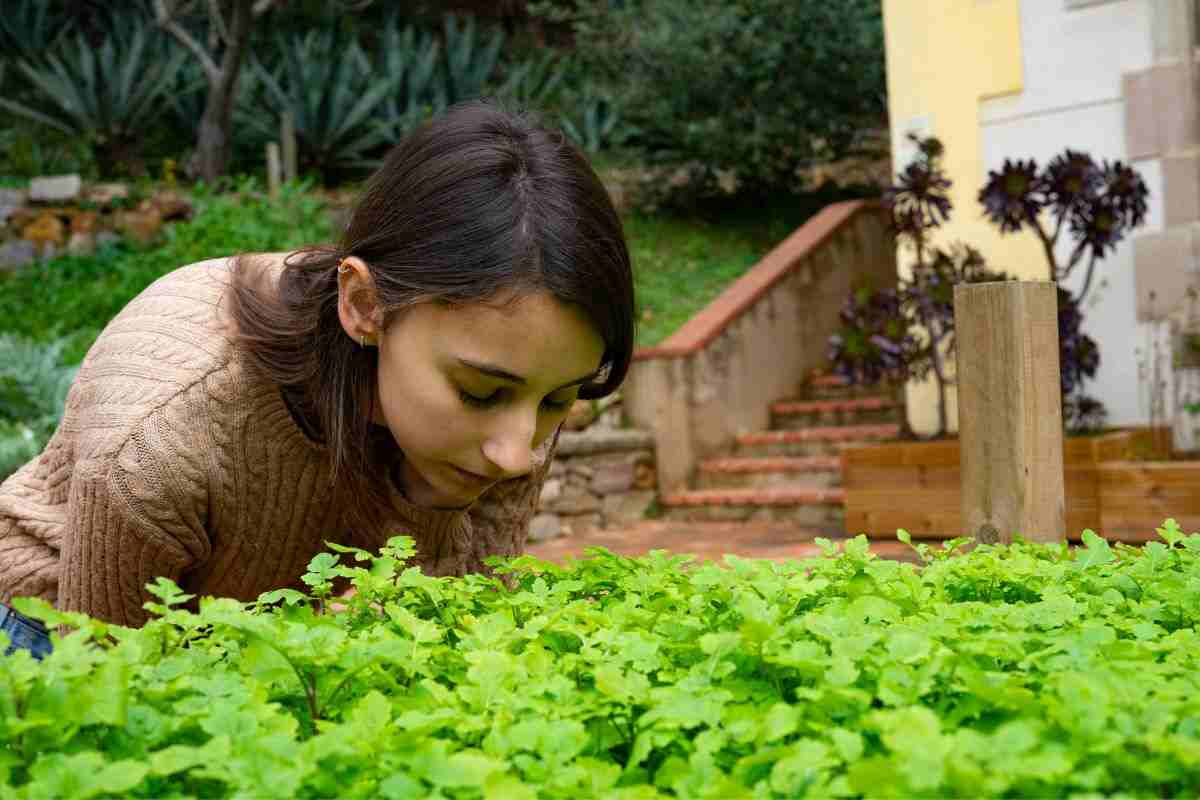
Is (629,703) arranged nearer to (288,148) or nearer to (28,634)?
(28,634)

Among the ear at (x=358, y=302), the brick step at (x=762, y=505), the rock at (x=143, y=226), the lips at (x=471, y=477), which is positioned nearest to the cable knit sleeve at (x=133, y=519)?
the ear at (x=358, y=302)

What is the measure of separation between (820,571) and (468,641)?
600 mm

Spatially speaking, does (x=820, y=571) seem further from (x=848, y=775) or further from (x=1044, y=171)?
(x=1044, y=171)

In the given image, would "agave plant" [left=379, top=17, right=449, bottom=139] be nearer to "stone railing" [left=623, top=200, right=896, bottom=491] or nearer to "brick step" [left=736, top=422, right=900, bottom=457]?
"stone railing" [left=623, top=200, right=896, bottom=491]

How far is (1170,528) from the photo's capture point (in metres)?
1.87

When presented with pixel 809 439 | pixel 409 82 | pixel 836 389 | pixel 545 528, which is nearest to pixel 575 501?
pixel 545 528

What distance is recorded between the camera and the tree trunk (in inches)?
436

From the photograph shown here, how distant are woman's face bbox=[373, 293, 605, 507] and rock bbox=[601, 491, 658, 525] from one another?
5.97 metres

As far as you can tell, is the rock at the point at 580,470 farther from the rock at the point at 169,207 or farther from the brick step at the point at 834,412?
the rock at the point at 169,207

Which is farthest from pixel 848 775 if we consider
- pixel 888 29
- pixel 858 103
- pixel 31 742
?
pixel 858 103

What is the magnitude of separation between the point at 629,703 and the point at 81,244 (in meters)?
10.4

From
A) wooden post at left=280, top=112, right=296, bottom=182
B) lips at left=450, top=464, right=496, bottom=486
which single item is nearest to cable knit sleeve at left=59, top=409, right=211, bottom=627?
lips at left=450, top=464, right=496, bottom=486

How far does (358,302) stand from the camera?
202cm

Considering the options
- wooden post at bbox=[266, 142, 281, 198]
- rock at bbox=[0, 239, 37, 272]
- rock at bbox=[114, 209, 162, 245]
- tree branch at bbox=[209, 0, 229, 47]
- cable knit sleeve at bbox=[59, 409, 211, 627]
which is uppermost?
tree branch at bbox=[209, 0, 229, 47]
